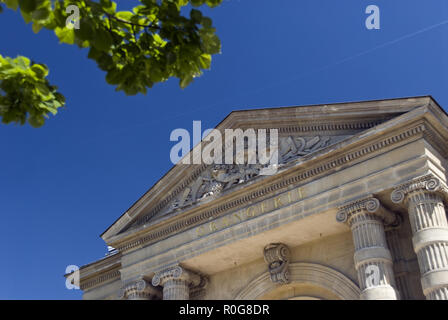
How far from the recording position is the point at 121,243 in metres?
20.5

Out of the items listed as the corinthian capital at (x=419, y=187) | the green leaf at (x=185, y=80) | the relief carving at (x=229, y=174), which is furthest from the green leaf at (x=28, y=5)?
the relief carving at (x=229, y=174)

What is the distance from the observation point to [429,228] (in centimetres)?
1406

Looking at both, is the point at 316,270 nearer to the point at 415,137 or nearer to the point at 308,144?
the point at 308,144

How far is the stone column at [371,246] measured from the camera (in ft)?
46.7

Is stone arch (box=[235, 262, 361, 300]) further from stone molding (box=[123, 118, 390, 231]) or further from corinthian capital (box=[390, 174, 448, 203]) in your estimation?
stone molding (box=[123, 118, 390, 231])

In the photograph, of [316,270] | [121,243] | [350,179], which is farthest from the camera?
[121,243]

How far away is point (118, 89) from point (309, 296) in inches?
478

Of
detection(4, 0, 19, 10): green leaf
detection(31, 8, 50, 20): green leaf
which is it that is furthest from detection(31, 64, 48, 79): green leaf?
detection(31, 8, 50, 20): green leaf

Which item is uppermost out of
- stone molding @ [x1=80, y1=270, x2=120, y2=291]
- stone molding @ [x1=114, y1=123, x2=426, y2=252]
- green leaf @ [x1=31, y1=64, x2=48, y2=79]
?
stone molding @ [x1=114, y1=123, x2=426, y2=252]

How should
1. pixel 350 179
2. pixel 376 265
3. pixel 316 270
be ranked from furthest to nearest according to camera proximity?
pixel 316 270 → pixel 350 179 → pixel 376 265

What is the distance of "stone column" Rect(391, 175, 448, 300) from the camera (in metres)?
13.4

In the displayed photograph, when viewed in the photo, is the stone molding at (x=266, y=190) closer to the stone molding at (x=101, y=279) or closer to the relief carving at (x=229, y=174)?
the relief carving at (x=229, y=174)

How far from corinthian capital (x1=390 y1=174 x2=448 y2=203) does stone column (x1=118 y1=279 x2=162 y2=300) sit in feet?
28.3
